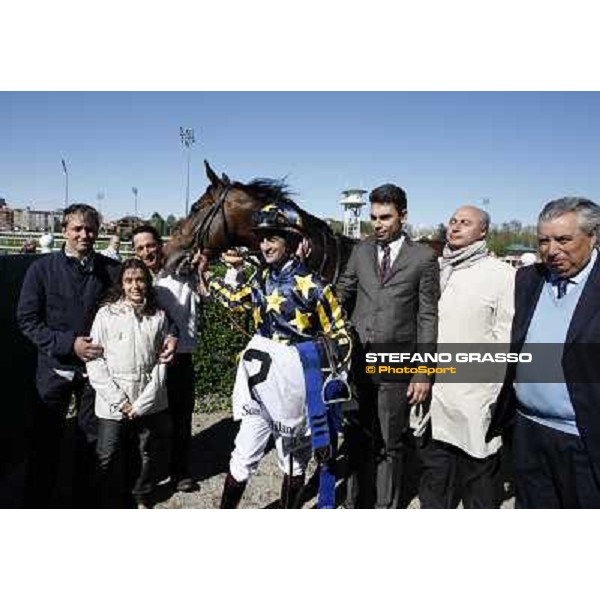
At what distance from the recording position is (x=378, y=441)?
3.40m

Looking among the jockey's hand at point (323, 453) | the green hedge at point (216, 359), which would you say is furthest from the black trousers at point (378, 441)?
the green hedge at point (216, 359)

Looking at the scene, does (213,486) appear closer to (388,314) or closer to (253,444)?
(253,444)

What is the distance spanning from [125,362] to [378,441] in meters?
1.68

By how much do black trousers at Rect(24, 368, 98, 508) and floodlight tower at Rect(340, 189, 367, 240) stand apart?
2.30 m

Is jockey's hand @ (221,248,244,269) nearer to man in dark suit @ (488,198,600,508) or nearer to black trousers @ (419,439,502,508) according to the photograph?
black trousers @ (419,439,502,508)

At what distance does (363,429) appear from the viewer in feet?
11.3

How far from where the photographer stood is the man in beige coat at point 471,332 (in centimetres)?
292

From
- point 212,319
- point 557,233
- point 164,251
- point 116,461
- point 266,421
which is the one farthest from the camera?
point 212,319

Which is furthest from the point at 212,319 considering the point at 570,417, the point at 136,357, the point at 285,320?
the point at 570,417

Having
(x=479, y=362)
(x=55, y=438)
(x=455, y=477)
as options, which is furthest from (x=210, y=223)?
(x=455, y=477)

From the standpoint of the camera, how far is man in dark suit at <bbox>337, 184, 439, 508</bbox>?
315 cm

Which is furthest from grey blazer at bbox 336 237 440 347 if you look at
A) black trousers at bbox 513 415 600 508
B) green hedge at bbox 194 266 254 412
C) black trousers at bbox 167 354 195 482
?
green hedge at bbox 194 266 254 412

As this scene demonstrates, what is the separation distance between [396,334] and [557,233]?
1150mm
